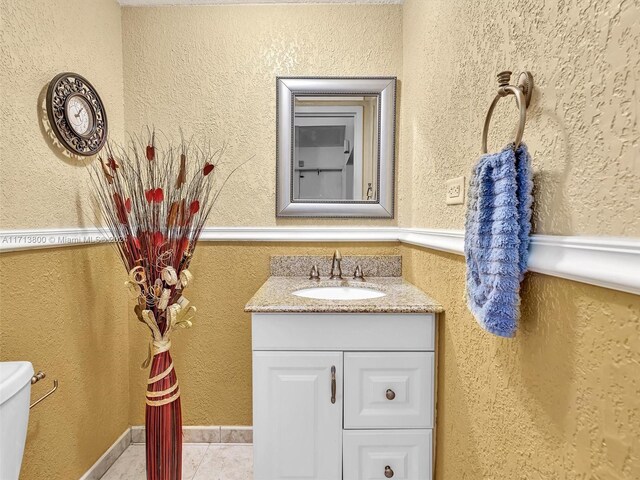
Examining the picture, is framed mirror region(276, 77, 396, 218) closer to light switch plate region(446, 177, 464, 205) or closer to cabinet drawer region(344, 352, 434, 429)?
light switch plate region(446, 177, 464, 205)

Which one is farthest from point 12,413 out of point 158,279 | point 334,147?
point 334,147

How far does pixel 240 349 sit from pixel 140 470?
2.14 ft

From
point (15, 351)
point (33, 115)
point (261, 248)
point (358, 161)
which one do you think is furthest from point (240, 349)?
point (33, 115)

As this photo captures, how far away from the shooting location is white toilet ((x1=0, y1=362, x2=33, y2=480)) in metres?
0.79

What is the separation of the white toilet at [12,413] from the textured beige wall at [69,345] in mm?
308

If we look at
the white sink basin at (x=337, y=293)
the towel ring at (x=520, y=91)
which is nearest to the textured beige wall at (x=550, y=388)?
the towel ring at (x=520, y=91)

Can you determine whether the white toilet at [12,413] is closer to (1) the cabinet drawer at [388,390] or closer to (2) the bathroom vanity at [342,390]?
(2) the bathroom vanity at [342,390]

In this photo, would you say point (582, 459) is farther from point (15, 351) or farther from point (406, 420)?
point (15, 351)

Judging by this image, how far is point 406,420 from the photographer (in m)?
1.21

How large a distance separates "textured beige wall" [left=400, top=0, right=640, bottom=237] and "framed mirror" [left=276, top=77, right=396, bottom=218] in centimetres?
59

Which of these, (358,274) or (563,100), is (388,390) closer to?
(358,274)

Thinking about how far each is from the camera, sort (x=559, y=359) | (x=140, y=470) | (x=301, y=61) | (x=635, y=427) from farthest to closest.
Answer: (x=301, y=61) → (x=140, y=470) → (x=559, y=359) → (x=635, y=427)

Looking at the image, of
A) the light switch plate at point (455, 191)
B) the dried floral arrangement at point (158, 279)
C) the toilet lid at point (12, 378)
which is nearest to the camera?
the toilet lid at point (12, 378)

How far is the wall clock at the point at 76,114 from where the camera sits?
1.25 meters
